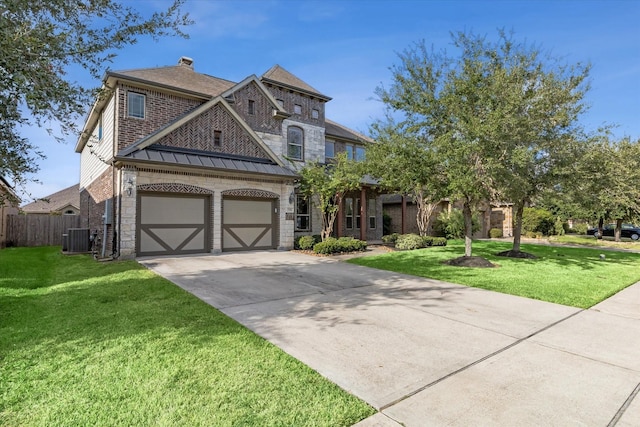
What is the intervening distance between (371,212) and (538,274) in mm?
12315

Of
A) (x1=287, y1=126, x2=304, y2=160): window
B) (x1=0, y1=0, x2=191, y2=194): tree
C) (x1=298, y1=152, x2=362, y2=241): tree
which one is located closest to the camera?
(x1=0, y1=0, x2=191, y2=194): tree

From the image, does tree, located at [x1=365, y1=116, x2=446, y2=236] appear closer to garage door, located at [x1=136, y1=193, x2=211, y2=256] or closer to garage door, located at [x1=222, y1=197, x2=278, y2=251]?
garage door, located at [x1=222, y1=197, x2=278, y2=251]

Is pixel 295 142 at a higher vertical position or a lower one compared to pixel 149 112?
higher

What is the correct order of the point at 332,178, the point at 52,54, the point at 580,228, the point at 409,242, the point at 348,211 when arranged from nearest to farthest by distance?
the point at 52,54 → the point at 332,178 → the point at 409,242 → the point at 348,211 → the point at 580,228

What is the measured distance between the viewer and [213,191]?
13.4m

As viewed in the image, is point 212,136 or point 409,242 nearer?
point 212,136

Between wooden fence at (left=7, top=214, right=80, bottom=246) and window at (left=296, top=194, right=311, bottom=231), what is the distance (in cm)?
1413

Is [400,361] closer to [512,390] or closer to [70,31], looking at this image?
[512,390]

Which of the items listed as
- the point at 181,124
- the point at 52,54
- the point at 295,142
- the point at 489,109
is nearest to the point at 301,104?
the point at 295,142

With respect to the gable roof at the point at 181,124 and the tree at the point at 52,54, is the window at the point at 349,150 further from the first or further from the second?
the tree at the point at 52,54

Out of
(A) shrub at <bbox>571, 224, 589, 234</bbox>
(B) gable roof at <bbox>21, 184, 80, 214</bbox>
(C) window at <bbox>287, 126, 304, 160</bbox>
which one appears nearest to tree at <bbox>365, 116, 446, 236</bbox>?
(C) window at <bbox>287, 126, 304, 160</bbox>

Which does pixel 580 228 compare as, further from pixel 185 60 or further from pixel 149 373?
pixel 149 373

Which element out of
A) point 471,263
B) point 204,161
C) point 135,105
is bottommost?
point 471,263

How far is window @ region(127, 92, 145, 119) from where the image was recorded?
42.0 ft
